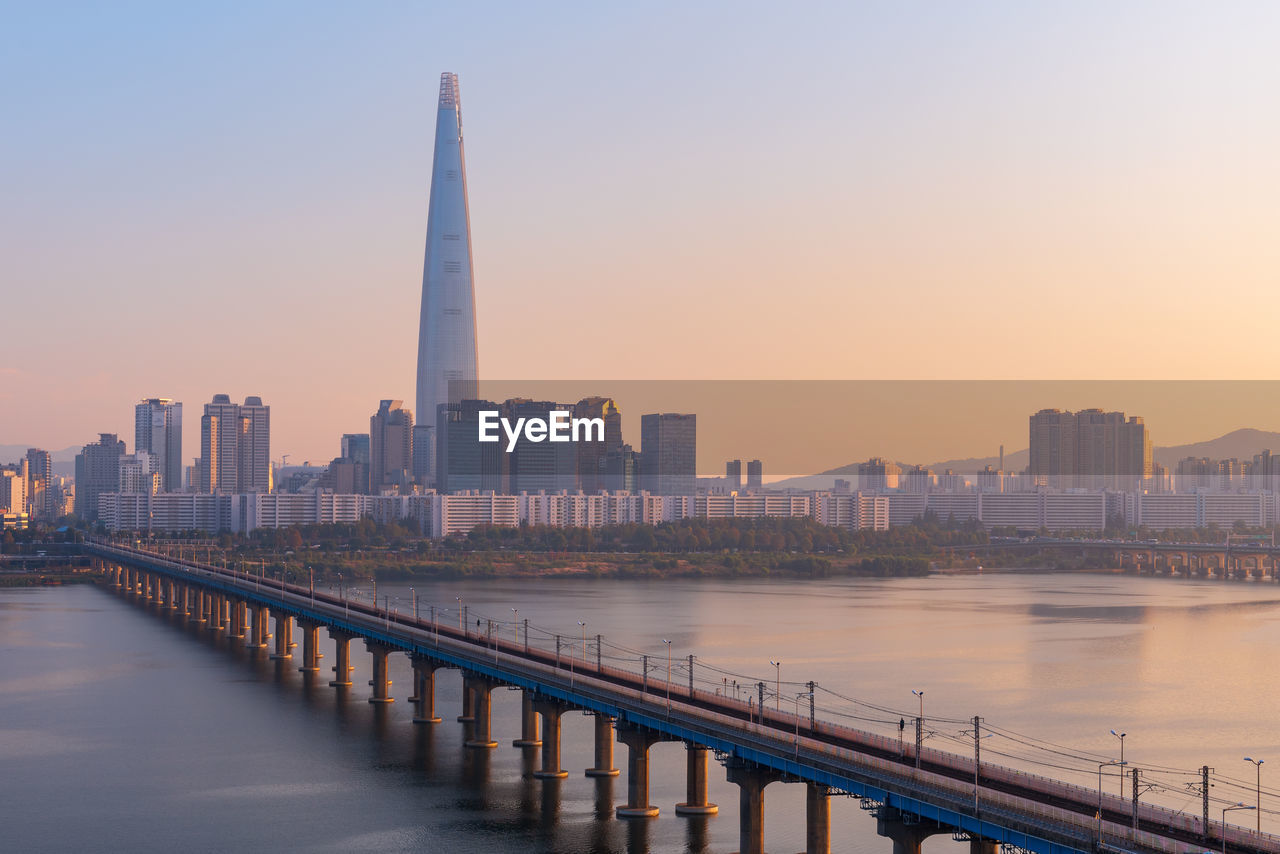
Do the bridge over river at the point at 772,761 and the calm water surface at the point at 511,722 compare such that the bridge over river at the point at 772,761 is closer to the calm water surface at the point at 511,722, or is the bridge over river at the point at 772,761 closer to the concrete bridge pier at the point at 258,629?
the calm water surface at the point at 511,722

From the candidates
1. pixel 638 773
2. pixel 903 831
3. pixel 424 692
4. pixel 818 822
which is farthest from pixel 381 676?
pixel 903 831

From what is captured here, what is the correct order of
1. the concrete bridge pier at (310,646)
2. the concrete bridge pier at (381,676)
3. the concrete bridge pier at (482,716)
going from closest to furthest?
1. the concrete bridge pier at (482,716)
2. the concrete bridge pier at (381,676)
3. the concrete bridge pier at (310,646)

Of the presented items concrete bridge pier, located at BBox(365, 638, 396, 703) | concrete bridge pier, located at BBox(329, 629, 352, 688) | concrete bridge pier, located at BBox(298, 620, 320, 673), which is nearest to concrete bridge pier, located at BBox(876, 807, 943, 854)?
concrete bridge pier, located at BBox(365, 638, 396, 703)

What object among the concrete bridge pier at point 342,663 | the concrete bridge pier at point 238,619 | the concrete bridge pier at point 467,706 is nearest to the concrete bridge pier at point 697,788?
the concrete bridge pier at point 467,706

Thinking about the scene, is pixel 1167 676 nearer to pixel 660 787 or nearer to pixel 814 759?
pixel 660 787

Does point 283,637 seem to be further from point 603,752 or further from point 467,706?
point 603,752

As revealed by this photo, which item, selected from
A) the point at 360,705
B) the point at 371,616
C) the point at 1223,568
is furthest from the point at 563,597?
the point at 1223,568
